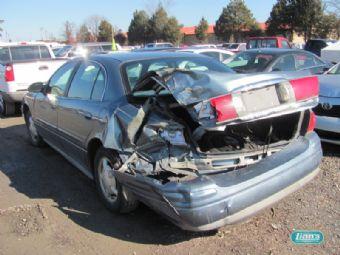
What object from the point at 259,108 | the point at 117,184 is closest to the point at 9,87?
the point at 117,184

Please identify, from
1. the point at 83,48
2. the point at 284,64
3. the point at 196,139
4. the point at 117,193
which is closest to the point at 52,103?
the point at 117,193

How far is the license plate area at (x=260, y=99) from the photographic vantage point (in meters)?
3.13

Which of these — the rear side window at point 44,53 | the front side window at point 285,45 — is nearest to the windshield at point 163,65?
the rear side window at point 44,53

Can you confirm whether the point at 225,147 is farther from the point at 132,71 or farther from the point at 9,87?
the point at 9,87

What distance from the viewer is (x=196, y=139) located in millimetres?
3348

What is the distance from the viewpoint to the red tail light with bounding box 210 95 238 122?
3.00 meters

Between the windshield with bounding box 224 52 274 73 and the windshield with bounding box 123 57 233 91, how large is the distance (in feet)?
11.3

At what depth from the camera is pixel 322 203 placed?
13.9 feet

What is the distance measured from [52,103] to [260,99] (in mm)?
3294

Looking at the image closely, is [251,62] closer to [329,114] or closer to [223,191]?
[329,114]

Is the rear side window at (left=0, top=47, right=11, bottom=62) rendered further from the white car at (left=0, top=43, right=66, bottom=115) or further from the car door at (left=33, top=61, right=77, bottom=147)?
the car door at (left=33, top=61, right=77, bottom=147)

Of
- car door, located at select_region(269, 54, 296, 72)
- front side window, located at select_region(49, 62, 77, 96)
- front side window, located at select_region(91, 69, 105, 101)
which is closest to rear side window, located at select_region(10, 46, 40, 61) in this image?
front side window, located at select_region(49, 62, 77, 96)

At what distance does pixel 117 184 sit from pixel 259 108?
1.62 metres

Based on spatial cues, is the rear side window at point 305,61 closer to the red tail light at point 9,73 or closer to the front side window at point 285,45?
the red tail light at point 9,73
